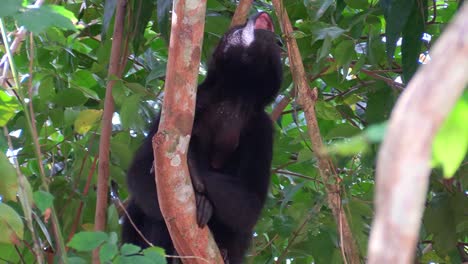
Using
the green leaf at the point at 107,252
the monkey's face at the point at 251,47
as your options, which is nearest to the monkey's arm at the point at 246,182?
the monkey's face at the point at 251,47

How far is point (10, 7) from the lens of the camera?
5.17 feet

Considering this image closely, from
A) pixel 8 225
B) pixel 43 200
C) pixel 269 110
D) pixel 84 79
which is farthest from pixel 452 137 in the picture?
pixel 269 110

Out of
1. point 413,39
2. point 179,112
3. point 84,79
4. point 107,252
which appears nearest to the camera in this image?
point 107,252

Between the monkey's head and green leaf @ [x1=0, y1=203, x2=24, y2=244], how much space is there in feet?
2.98

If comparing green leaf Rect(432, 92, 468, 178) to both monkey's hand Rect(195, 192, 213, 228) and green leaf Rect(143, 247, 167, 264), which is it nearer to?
green leaf Rect(143, 247, 167, 264)

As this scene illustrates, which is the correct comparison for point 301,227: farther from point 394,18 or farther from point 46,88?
point 46,88

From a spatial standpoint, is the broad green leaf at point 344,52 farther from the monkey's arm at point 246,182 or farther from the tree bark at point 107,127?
the tree bark at point 107,127

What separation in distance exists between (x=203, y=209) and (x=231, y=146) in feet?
1.69

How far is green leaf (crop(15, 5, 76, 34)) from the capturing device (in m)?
1.52

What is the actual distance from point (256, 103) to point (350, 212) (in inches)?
18.6

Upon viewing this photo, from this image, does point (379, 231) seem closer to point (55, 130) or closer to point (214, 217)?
point (214, 217)

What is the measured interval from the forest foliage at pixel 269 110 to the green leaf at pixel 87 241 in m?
0.61

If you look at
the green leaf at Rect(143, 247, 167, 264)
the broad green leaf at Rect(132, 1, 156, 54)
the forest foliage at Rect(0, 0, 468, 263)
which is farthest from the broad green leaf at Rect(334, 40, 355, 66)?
the green leaf at Rect(143, 247, 167, 264)

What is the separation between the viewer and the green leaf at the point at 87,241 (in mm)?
1663
